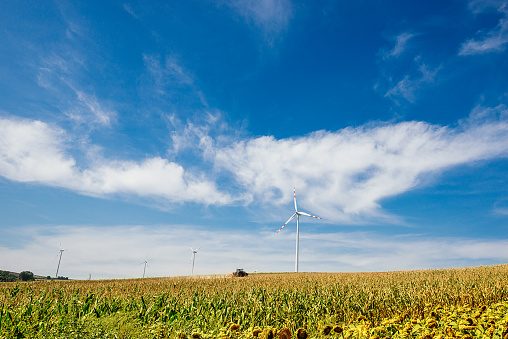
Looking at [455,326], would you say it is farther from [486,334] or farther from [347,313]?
[347,313]

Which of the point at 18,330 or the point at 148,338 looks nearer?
the point at 148,338

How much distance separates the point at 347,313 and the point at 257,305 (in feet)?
8.77

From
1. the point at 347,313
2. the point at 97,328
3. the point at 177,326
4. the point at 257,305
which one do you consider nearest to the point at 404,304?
the point at 347,313

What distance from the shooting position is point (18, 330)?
7.55 meters

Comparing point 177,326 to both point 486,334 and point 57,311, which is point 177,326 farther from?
point 486,334

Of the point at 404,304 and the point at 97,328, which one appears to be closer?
the point at 97,328

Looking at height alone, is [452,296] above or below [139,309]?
above

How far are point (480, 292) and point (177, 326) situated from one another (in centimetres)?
1142

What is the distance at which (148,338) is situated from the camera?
21.4ft

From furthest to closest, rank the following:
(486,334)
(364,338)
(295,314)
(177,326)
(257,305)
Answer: (257,305)
(295,314)
(177,326)
(486,334)
(364,338)

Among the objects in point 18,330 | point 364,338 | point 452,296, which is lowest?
point 18,330

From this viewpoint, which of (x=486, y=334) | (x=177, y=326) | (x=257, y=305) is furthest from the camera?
(x=257, y=305)

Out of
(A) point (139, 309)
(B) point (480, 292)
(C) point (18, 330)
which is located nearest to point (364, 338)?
(A) point (139, 309)

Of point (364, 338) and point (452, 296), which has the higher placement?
point (452, 296)
